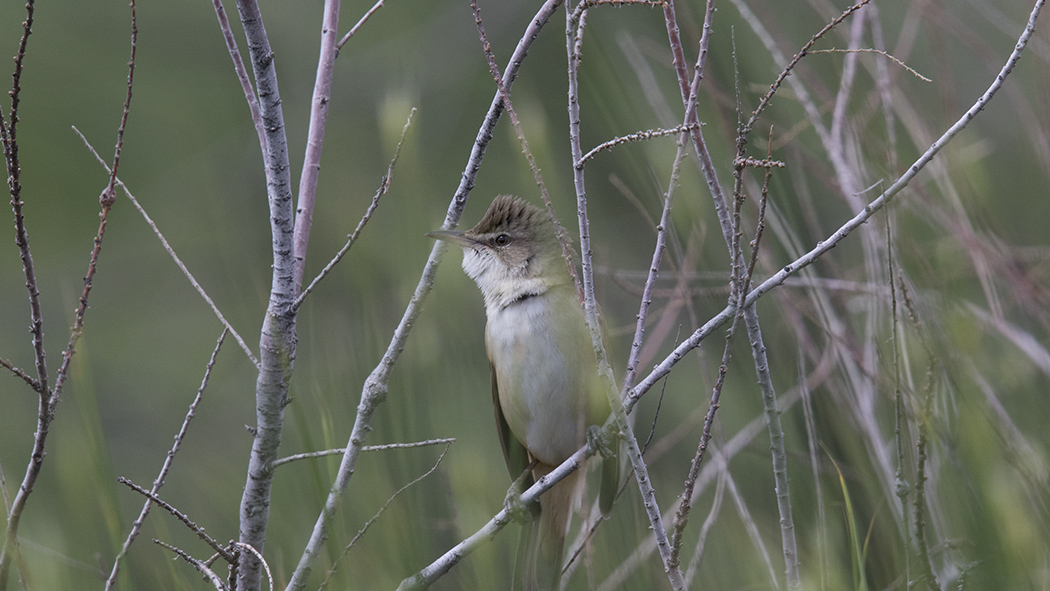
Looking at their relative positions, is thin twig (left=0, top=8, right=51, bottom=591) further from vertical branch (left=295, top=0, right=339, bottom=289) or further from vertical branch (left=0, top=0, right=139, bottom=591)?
vertical branch (left=295, top=0, right=339, bottom=289)

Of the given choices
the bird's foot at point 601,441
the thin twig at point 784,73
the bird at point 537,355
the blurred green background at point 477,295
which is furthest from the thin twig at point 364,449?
the bird at point 537,355

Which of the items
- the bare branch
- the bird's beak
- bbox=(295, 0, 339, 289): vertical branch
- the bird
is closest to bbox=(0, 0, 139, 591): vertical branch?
the bare branch

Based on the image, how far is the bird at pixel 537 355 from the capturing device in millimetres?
3734

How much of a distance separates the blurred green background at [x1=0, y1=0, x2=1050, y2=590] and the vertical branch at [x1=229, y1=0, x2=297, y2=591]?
8cm

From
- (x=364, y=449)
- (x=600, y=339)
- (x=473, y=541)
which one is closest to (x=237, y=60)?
(x=364, y=449)

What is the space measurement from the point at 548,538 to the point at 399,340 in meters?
1.60

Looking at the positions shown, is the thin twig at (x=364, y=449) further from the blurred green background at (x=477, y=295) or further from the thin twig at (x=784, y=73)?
the thin twig at (x=784, y=73)

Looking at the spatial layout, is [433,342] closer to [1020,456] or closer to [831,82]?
[1020,456]

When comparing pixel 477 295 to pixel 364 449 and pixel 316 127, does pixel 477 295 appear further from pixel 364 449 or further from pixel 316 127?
pixel 364 449

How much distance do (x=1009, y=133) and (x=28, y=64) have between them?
25.7ft

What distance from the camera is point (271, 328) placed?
2.54 meters

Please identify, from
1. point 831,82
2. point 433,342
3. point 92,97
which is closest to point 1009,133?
point 831,82

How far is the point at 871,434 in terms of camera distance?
291 centimetres

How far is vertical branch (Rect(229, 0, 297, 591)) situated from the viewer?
2.38m
